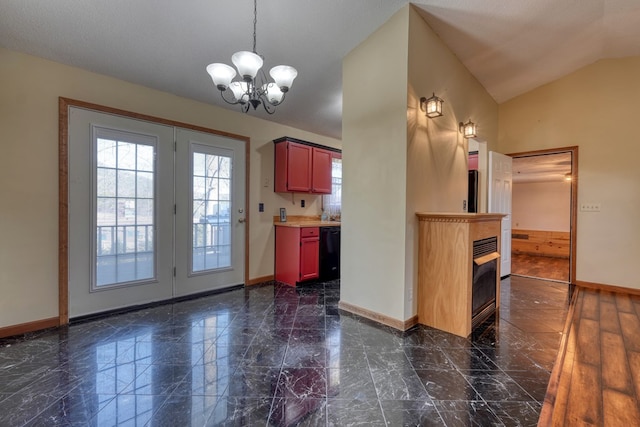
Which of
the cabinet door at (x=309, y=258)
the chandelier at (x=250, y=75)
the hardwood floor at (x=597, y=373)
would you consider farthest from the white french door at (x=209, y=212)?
the hardwood floor at (x=597, y=373)

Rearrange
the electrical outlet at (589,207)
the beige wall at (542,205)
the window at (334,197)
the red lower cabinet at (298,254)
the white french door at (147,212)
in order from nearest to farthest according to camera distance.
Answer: the white french door at (147,212) < the red lower cabinet at (298,254) < the electrical outlet at (589,207) < the window at (334,197) < the beige wall at (542,205)

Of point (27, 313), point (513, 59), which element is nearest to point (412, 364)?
point (27, 313)

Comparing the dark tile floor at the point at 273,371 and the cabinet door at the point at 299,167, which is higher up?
the cabinet door at the point at 299,167

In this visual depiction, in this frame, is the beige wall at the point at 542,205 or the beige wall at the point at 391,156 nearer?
the beige wall at the point at 391,156

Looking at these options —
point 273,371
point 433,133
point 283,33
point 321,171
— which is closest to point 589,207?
point 433,133

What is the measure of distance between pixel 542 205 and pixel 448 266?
6.84 m

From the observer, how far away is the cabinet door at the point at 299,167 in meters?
4.21

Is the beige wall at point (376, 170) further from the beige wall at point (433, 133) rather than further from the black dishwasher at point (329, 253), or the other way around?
the black dishwasher at point (329, 253)

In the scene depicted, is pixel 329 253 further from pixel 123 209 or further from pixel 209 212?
pixel 123 209

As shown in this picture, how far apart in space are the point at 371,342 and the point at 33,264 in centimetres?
306

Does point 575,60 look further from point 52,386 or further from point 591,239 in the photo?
point 52,386

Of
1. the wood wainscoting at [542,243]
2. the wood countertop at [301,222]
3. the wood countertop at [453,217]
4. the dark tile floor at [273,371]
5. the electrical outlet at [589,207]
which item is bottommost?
the dark tile floor at [273,371]

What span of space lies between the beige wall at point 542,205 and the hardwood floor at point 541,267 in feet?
3.56

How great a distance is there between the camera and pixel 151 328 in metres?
2.59
